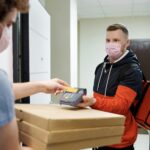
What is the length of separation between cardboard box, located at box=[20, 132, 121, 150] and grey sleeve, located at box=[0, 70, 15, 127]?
0.16 m

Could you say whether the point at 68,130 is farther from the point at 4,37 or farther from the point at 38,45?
the point at 38,45

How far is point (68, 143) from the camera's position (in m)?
0.82

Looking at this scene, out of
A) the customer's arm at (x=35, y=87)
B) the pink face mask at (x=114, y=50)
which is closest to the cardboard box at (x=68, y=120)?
the customer's arm at (x=35, y=87)

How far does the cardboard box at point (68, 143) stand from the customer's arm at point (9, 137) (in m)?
0.11

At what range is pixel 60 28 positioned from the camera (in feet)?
12.5

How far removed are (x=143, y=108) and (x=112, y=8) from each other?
4.30m

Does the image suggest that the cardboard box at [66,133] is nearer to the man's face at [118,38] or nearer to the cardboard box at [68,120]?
the cardboard box at [68,120]

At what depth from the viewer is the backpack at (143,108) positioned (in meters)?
1.61

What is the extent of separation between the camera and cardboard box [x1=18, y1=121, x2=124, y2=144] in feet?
2.56

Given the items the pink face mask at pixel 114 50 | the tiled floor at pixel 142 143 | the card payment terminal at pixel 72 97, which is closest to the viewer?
the card payment terminal at pixel 72 97

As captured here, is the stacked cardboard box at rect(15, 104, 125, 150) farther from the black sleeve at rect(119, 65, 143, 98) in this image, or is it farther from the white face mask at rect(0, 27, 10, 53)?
the black sleeve at rect(119, 65, 143, 98)

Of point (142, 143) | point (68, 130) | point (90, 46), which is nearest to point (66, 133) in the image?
point (68, 130)

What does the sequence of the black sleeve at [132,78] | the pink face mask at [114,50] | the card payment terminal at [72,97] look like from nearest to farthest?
the card payment terminal at [72,97]
the black sleeve at [132,78]
the pink face mask at [114,50]

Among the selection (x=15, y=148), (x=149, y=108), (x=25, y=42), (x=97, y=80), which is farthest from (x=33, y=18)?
(x=15, y=148)
